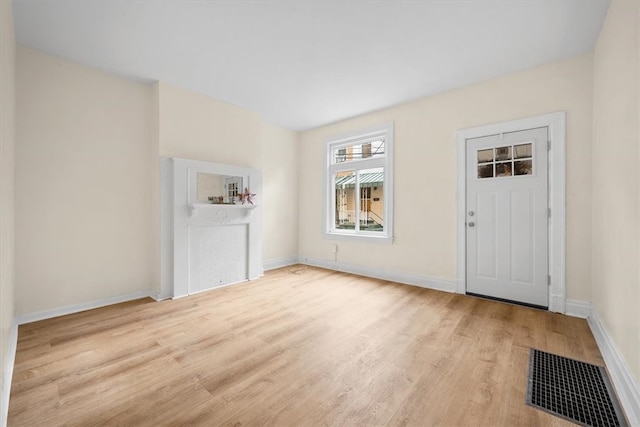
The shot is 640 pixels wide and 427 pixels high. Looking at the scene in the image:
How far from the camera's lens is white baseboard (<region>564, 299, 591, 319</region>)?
2.74 metres

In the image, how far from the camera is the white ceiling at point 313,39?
2203 millimetres

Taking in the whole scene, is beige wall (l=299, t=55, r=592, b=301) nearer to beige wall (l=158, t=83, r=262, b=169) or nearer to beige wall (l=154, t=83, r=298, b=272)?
beige wall (l=154, t=83, r=298, b=272)

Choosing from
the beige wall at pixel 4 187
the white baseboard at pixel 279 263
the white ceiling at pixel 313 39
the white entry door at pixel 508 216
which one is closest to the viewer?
the beige wall at pixel 4 187

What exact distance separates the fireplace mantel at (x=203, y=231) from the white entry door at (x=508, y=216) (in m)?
3.12

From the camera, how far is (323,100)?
3992 mm

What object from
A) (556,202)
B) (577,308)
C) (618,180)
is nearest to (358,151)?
(556,202)

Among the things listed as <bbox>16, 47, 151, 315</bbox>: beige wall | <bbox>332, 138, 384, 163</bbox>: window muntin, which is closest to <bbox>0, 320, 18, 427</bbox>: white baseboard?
<bbox>16, 47, 151, 315</bbox>: beige wall

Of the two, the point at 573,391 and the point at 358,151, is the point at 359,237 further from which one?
the point at 573,391

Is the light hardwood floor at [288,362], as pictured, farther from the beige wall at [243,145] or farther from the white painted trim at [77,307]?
the beige wall at [243,145]

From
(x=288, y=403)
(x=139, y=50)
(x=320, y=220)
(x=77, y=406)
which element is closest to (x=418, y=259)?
(x=320, y=220)

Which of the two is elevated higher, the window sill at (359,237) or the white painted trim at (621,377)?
the window sill at (359,237)

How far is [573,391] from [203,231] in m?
3.85

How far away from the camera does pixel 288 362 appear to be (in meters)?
1.99

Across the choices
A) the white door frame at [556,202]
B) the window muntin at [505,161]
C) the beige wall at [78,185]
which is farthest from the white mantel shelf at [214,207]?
the white door frame at [556,202]
